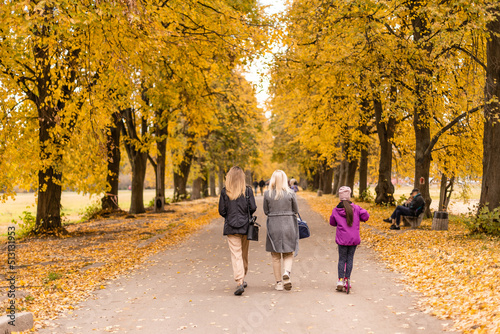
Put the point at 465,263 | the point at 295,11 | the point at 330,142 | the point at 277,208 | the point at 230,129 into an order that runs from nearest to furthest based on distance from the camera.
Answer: the point at 277,208, the point at 465,263, the point at 295,11, the point at 330,142, the point at 230,129

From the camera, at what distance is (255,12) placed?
17172 millimetres

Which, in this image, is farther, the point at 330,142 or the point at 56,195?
the point at 330,142

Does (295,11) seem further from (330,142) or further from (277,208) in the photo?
(330,142)

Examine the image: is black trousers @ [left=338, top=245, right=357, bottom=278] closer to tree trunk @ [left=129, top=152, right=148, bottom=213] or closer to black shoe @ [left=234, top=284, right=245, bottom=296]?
black shoe @ [left=234, top=284, right=245, bottom=296]

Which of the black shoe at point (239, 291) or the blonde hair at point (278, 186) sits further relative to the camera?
the blonde hair at point (278, 186)

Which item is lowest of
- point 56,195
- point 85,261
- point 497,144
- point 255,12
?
point 85,261

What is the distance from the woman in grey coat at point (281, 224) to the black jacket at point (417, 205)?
8.82m

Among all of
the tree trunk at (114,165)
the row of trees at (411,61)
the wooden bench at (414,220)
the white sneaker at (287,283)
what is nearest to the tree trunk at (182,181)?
the tree trunk at (114,165)

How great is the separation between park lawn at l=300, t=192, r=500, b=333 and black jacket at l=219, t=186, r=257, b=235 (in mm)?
2890

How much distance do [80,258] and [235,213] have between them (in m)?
5.55

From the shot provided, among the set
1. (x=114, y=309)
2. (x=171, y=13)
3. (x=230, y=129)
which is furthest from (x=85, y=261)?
(x=230, y=129)

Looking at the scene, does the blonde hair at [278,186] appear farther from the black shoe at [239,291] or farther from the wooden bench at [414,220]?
the wooden bench at [414,220]

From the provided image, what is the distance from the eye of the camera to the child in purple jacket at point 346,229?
7887 millimetres

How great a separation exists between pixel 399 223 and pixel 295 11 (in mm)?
8013
